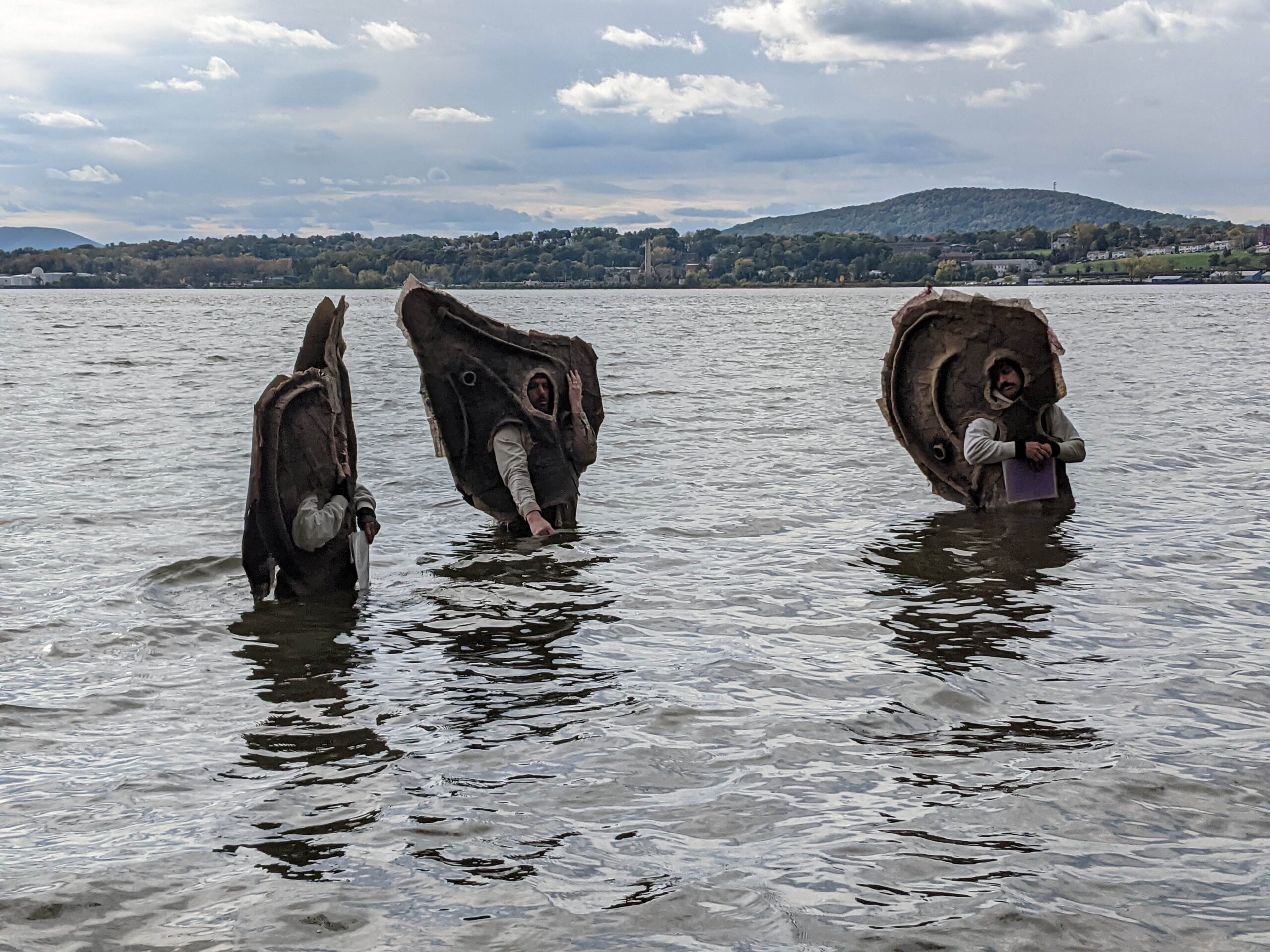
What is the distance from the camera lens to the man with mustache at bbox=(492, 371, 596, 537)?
1216 centimetres

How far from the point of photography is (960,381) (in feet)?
43.1

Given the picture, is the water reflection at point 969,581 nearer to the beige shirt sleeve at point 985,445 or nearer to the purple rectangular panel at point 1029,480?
the purple rectangular panel at point 1029,480

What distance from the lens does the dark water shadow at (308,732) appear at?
587 centimetres

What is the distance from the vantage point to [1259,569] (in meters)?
11.4

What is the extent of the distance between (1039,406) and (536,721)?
24.5 ft

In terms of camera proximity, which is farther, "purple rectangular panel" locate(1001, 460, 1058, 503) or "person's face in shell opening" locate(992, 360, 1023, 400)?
"purple rectangular panel" locate(1001, 460, 1058, 503)

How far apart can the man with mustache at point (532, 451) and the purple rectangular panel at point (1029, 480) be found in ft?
15.0

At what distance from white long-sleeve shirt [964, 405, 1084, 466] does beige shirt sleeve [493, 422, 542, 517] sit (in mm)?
4724

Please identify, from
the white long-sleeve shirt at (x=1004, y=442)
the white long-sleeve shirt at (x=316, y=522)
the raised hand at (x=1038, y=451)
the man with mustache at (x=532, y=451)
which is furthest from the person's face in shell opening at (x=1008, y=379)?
the white long-sleeve shirt at (x=316, y=522)

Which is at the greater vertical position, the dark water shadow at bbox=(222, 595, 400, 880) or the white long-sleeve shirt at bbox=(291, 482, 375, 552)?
the white long-sleeve shirt at bbox=(291, 482, 375, 552)

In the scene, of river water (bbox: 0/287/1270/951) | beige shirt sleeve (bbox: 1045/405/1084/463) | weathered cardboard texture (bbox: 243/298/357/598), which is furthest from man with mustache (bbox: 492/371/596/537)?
beige shirt sleeve (bbox: 1045/405/1084/463)

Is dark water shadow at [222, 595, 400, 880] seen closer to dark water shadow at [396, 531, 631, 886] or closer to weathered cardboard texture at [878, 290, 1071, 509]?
dark water shadow at [396, 531, 631, 886]

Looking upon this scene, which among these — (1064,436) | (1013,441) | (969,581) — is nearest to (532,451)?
(969,581)

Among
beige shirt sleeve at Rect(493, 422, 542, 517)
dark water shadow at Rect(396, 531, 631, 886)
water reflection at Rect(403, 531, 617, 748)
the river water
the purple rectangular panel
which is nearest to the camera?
the river water
